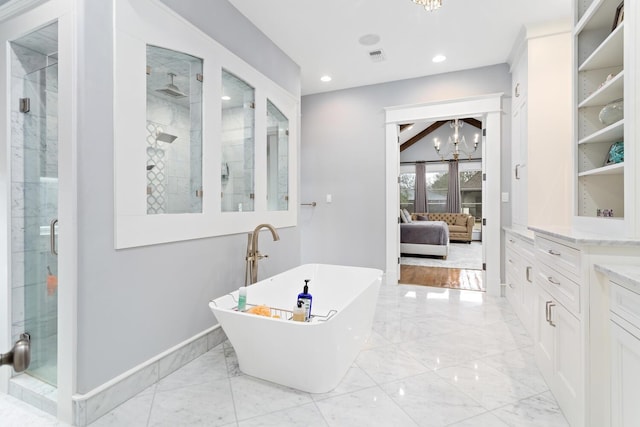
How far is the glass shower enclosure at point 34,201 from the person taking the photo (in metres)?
1.78

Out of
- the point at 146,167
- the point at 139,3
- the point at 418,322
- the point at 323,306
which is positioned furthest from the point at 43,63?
the point at 418,322

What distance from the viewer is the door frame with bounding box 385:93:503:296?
377cm

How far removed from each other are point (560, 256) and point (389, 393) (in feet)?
3.73

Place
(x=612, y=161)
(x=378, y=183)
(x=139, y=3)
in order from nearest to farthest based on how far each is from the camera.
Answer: (x=139, y=3) < (x=612, y=161) < (x=378, y=183)

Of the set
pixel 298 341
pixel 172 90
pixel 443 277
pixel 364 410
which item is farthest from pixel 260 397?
pixel 443 277

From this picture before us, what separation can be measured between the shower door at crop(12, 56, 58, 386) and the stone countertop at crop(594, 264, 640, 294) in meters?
2.57

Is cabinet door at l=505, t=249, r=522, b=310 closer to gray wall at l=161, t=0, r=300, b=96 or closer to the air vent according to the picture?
the air vent

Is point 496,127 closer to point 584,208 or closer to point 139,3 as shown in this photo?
point 584,208

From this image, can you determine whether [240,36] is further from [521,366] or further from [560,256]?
[521,366]

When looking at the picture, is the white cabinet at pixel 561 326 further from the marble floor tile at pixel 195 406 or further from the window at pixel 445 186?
the window at pixel 445 186

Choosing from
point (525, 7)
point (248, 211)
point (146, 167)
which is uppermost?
point (525, 7)

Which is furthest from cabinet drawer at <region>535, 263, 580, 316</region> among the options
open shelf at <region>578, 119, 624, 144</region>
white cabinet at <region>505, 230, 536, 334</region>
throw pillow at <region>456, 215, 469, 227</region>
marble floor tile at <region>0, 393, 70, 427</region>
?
throw pillow at <region>456, 215, 469, 227</region>

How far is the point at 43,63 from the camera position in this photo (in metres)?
1.78

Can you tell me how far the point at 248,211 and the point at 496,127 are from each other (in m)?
3.04
